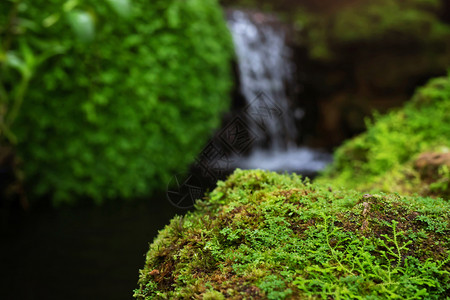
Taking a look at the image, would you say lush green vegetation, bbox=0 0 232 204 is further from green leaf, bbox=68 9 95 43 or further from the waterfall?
the waterfall

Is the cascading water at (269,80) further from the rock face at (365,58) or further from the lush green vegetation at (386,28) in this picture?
the lush green vegetation at (386,28)

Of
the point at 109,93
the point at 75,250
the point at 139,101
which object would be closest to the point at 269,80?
the point at 139,101

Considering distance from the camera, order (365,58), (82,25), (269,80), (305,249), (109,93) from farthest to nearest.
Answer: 1. (365,58)
2. (269,80)
3. (109,93)
4. (82,25)
5. (305,249)

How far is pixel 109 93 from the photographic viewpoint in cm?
561

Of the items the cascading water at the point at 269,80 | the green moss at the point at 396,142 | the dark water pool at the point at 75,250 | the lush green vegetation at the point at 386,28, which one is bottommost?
the dark water pool at the point at 75,250

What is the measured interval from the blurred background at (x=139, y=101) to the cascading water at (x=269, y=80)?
0.11 ft

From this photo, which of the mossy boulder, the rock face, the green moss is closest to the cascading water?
the rock face

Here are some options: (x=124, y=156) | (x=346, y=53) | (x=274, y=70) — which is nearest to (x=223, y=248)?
(x=124, y=156)

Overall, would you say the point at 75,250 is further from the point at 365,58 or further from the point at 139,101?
the point at 365,58

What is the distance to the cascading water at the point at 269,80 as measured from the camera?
7.80 meters

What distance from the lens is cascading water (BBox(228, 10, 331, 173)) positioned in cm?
780

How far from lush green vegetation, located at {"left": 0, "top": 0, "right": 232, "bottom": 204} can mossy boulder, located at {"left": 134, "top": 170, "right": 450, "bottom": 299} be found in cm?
401

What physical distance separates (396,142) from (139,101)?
388 cm

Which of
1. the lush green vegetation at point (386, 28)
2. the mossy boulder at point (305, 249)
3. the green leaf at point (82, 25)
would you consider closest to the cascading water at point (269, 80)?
the lush green vegetation at point (386, 28)
